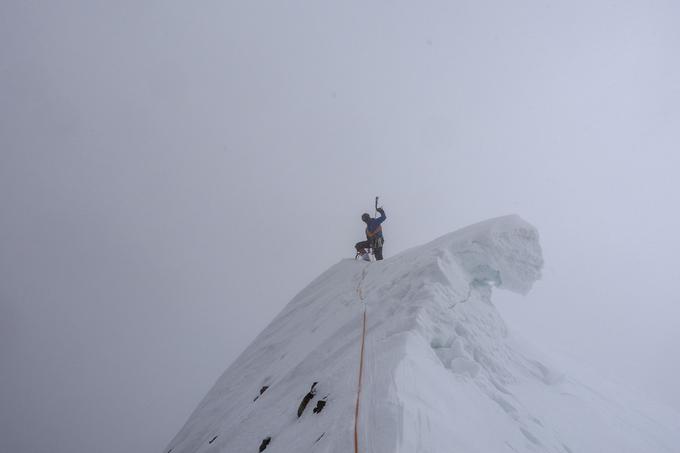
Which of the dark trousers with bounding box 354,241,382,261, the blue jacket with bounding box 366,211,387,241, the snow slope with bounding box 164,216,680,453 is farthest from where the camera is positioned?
the dark trousers with bounding box 354,241,382,261

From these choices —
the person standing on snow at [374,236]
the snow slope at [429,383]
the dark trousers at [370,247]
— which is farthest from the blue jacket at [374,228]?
the snow slope at [429,383]

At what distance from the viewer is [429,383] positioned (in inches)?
144

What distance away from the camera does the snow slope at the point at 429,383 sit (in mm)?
3209

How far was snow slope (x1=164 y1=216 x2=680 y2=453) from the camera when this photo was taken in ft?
10.5

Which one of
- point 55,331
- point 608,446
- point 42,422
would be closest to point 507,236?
point 608,446

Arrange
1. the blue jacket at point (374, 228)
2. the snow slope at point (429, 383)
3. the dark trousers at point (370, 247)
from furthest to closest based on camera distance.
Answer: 1. the dark trousers at point (370, 247)
2. the blue jacket at point (374, 228)
3. the snow slope at point (429, 383)

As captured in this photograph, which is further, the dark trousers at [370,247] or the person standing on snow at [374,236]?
the dark trousers at [370,247]

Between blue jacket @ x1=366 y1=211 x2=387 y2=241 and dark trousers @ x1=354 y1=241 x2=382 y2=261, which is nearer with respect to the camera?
blue jacket @ x1=366 y1=211 x2=387 y2=241

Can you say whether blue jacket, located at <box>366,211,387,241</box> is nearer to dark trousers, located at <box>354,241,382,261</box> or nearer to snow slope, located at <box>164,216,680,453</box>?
dark trousers, located at <box>354,241,382,261</box>

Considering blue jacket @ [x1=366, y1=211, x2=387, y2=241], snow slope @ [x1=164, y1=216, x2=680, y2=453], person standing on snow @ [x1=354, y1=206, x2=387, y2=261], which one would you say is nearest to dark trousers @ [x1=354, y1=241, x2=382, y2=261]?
person standing on snow @ [x1=354, y1=206, x2=387, y2=261]

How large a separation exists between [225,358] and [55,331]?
61.0 metres

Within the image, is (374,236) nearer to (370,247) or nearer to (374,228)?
(374,228)

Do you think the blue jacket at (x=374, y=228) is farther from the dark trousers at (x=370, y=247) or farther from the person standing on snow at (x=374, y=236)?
the dark trousers at (x=370, y=247)

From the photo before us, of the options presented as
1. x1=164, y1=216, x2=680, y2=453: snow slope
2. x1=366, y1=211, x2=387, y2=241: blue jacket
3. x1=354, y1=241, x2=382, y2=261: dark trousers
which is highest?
x1=366, y1=211, x2=387, y2=241: blue jacket
